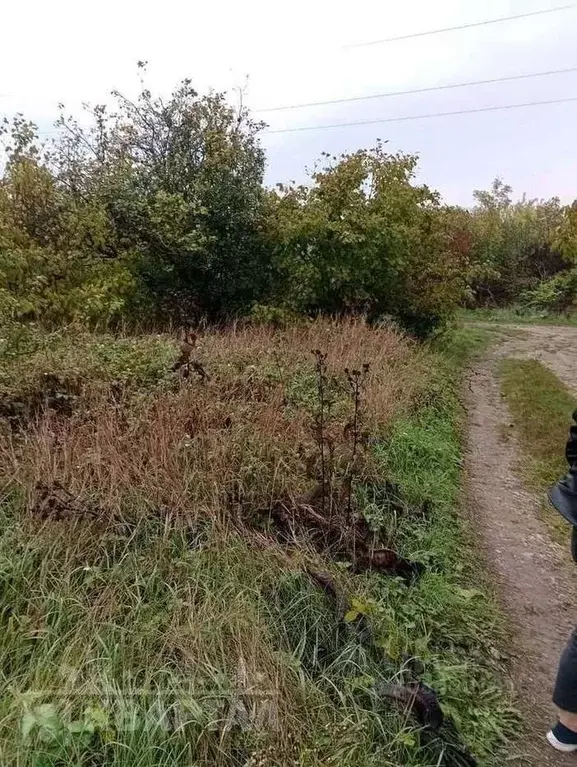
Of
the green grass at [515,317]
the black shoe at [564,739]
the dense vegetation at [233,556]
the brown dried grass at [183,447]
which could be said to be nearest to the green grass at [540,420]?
the dense vegetation at [233,556]

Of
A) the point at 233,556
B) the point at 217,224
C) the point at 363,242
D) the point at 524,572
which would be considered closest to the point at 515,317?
the point at 363,242

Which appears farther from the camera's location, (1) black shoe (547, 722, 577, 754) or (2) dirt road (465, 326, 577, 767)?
(2) dirt road (465, 326, 577, 767)

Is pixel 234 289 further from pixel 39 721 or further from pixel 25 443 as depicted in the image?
pixel 39 721

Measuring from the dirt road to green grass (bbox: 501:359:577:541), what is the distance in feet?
0.41

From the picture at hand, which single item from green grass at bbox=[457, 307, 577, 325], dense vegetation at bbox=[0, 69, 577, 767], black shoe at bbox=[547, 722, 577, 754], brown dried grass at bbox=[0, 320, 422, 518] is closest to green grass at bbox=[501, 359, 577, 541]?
dense vegetation at bbox=[0, 69, 577, 767]

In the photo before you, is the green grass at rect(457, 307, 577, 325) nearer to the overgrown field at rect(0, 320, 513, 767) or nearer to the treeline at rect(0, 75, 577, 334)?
the treeline at rect(0, 75, 577, 334)

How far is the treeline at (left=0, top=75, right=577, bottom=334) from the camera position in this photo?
9.55m

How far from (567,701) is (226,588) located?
1515mm

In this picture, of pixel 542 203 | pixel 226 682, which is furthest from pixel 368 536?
pixel 542 203

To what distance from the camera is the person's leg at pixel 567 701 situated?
2219mm

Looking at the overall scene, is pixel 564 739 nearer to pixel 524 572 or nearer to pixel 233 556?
pixel 524 572

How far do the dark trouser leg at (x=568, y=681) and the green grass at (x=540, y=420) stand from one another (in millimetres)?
1874

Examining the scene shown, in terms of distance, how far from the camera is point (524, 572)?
3.55 metres

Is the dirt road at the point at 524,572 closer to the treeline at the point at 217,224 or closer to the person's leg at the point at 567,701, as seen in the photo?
the person's leg at the point at 567,701
